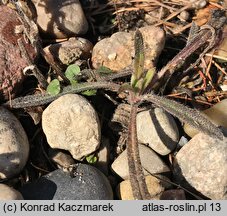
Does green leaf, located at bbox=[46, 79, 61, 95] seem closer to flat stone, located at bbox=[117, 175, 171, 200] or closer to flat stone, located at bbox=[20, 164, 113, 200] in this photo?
flat stone, located at bbox=[20, 164, 113, 200]

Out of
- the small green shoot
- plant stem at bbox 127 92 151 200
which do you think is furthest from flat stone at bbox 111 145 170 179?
the small green shoot

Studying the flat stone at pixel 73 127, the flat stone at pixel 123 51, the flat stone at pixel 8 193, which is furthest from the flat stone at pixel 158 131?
the flat stone at pixel 8 193

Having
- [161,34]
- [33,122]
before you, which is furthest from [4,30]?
[161,34]

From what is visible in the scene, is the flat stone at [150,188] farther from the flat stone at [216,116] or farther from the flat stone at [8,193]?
the flat stone at [8,193]

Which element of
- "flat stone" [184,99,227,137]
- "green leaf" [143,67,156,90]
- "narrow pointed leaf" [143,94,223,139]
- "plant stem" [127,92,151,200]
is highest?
"green leaf" [143,67,156,90]

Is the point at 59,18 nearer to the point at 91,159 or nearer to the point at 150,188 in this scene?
the point at 91,159
